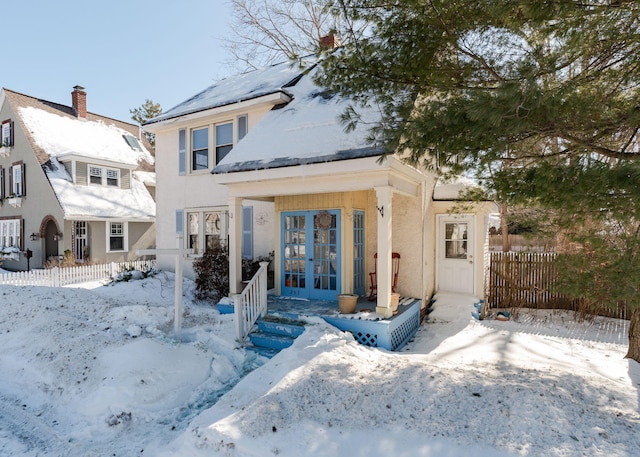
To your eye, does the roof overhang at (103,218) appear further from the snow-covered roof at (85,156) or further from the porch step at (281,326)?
the porch step at (281,326)

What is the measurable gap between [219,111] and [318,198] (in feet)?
16.1

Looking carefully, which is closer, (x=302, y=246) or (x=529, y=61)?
(x=529, y=61)

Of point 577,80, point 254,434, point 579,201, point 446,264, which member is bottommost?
point 254,434

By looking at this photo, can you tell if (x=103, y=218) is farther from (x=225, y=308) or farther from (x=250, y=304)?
(x=250, y=304)

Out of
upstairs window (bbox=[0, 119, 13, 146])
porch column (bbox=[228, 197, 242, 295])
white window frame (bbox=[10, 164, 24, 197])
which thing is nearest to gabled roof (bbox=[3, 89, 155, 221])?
upstairs window (bbox=[0, 119, 13, 146])

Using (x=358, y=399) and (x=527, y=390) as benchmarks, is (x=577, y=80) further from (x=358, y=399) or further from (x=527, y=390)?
(x=358, y=399)

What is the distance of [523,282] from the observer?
10391 mm

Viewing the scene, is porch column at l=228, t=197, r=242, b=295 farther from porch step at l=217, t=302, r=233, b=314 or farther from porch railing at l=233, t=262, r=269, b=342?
porch railing at l=233, t=262, r=269, b=342

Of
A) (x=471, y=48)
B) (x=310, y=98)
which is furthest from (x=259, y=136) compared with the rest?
(x=471, y=48)

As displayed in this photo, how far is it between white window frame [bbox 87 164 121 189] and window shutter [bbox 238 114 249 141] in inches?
457

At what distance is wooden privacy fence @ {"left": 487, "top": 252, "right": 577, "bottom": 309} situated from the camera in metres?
10.1

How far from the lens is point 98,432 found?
4352 mm

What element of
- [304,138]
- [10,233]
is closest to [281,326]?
[304,138]

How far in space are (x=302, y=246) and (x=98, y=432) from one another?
17.8 feet
